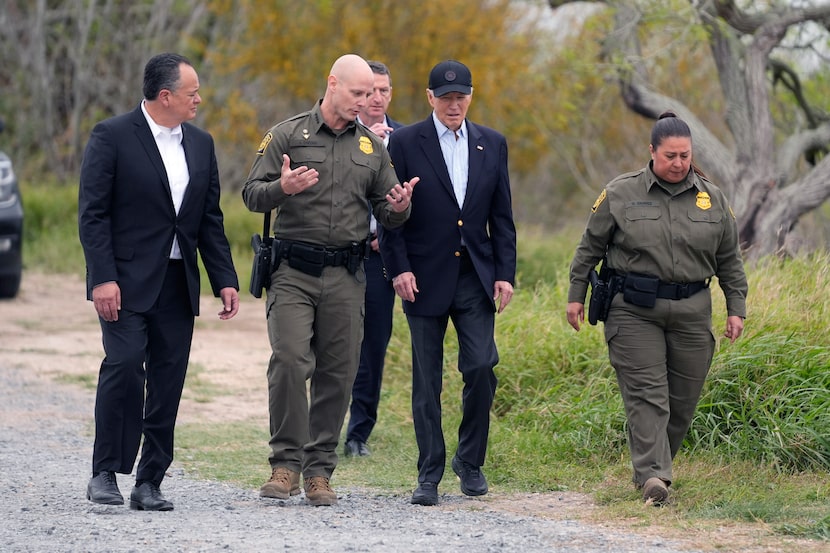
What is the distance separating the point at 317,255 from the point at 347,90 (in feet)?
2.55

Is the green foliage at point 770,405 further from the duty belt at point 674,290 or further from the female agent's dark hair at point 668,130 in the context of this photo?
the female agent's dark hair at point 668,130

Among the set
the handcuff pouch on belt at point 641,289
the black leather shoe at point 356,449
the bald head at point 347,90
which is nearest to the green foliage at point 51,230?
the black leather shoe at point 356,449

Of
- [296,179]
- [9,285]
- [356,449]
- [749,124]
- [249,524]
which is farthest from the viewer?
[9,285]

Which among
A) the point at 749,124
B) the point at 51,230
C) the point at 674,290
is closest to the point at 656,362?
the point at 674,290

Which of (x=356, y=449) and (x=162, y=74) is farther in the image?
(x=356, y=449)

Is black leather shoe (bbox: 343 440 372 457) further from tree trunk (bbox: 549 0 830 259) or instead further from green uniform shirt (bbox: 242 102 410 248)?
tree trunk (bbox: 549 0 830 259)

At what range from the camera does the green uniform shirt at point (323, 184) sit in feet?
19.7

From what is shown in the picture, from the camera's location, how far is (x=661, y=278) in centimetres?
613

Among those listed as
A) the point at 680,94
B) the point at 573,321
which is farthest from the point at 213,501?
Result: the point at 680,94

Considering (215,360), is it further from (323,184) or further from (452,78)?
(452,78)

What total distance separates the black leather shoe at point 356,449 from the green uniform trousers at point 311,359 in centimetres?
152

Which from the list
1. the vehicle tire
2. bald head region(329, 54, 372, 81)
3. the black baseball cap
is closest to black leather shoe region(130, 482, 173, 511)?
bald head region(329, 54, 372, 81)

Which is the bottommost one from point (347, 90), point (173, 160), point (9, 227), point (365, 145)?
point (9, 227)

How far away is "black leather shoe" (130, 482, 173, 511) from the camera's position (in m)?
5.86
